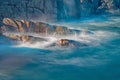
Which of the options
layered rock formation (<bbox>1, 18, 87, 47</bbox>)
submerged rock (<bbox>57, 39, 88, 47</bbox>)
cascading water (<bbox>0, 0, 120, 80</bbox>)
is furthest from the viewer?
layered rock formation (<bbox>1, 18, 87, 47</bbox>)

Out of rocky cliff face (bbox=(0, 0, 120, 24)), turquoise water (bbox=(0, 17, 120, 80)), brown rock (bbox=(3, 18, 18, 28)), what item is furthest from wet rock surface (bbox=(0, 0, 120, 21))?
turquoise water (bbox=(0, 17, 120, 80))

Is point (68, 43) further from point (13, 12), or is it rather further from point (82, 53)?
point (13, 12)

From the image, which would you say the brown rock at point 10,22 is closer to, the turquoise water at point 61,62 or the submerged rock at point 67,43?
the turquoise water at point 61,62

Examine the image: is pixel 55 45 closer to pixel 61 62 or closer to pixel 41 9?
pixel 61 62

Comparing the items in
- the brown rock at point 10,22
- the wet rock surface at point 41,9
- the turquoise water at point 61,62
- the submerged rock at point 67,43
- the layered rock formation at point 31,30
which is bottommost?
the turquoise water at point 61,62

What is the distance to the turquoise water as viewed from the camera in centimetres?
3212

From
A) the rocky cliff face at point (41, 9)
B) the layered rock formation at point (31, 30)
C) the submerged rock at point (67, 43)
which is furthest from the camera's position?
the rocky cliff face at point (41, 9)

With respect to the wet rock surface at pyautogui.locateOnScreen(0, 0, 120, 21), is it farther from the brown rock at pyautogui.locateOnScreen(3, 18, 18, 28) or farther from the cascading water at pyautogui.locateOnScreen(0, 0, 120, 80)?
the brown rock at pyautogui.locateOnScreen(3, 18, 18, 28)

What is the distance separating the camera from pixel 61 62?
36312mm

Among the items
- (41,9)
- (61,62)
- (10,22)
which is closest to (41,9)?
(41,9)

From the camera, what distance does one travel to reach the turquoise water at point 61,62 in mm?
32125

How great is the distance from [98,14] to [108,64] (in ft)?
141

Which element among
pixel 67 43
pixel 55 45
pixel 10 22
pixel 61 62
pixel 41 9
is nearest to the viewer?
pixel 61 62

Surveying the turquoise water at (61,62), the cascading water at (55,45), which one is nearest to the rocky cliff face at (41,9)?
the cascading water at (55,45)
